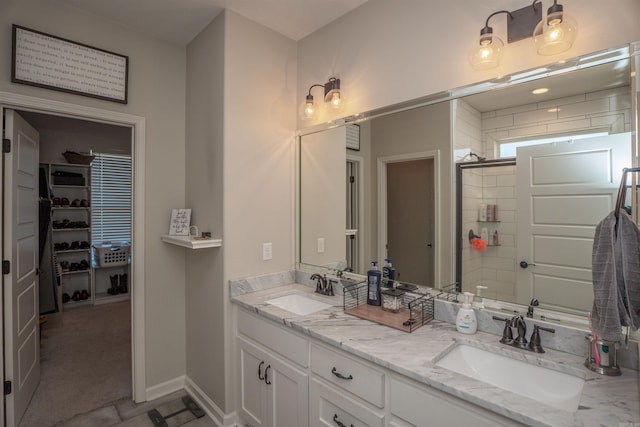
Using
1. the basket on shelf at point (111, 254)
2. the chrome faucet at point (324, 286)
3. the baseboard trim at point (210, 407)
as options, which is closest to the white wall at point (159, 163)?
the baseboard trim at point (210, 407)

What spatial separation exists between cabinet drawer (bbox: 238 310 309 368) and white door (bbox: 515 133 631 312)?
108 cm

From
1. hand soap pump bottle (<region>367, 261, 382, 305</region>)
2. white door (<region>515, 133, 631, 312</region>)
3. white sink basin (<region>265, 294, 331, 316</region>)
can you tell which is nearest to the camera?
white door (<region>515, 133, 631, 312</region>)

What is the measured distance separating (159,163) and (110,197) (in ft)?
11.1

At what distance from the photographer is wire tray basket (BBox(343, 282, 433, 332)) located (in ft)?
5.23

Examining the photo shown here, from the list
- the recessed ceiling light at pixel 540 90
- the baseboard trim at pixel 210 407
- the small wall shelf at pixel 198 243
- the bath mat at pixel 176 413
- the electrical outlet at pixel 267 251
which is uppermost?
the recessed ceiling light at pixel 540 90

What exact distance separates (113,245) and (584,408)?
583 centimetres

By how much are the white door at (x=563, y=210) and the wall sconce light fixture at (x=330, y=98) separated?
120cm

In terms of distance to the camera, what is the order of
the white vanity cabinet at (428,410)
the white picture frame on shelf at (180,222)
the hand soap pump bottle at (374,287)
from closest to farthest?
the white vanity cabinet at (428,410) < the hand soap pump bottle at (374,287) < the white picture frame on shelf at (180,222)

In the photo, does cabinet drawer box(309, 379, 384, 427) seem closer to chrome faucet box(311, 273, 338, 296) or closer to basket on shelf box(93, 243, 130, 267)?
chrome faucet box(311, 273, 338, 296)

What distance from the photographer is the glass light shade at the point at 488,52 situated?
1.48 metres

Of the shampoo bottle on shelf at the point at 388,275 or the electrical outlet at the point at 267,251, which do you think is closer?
the shampoo bottle on shelf at the point at 388,275

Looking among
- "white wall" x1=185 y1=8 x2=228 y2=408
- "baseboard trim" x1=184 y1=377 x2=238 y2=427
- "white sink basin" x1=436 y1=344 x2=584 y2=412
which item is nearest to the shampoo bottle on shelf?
"white sink basin" x1=436 y1=344 x2=584 y2=412

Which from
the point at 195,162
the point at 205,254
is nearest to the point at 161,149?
the point at 195,162

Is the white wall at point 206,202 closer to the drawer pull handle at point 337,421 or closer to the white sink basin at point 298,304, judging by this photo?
the white sink basin at point 298,304
